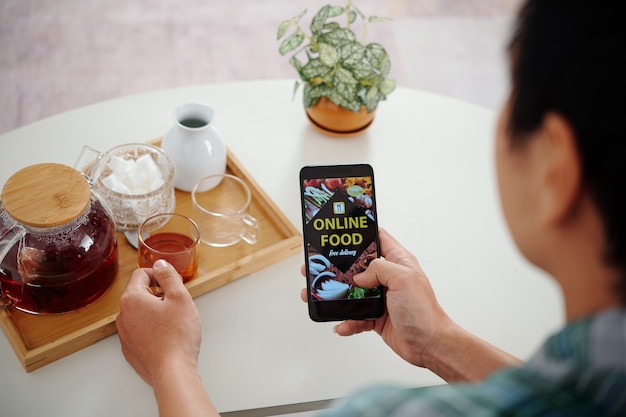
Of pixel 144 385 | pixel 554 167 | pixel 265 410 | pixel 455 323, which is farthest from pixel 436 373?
pixel 554 167

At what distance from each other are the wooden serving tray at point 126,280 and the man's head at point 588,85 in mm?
681

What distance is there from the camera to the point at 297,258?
4.07 feet

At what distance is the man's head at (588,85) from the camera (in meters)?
0.53

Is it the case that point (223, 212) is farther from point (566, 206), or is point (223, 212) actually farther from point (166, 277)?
point (566, 206)

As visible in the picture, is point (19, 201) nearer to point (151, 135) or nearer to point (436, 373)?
point (151, 135)

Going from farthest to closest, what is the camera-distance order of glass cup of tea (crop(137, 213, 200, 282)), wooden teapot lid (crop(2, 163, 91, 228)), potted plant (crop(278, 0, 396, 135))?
potted plant (crop(278, 0, 396, 135)), glass cup of tea (crop(137, 213, 200, 282)), wooden teapot lid (crop(2, 163, 91, 228))

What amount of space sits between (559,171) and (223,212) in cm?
80

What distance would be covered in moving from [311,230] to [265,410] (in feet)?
0.95

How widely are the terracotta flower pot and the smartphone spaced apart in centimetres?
30

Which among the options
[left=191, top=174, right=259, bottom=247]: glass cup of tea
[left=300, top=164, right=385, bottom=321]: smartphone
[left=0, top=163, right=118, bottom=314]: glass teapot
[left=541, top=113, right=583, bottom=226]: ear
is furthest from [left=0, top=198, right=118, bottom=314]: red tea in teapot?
[left=541, top=113, right=583, bottom=226]: ear

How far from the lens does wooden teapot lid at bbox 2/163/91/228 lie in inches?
38.7

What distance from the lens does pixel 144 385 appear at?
1.04m

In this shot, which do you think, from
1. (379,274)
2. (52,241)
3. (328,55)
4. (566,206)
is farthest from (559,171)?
(328,55)

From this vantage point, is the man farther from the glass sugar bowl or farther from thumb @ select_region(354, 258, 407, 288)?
the glass sugar bowl
